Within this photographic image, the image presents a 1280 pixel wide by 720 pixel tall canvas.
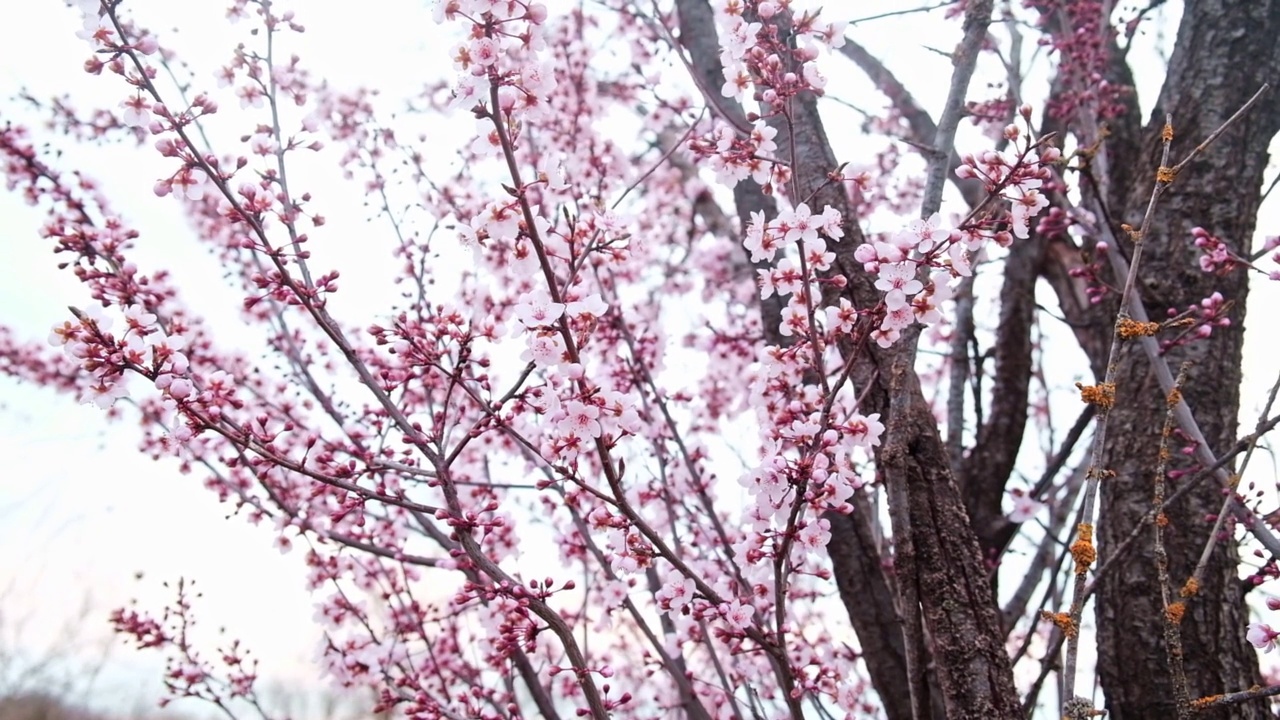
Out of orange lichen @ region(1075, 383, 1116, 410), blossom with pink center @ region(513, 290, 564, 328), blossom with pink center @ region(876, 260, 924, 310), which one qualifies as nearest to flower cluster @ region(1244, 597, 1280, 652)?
orange lichen @ region(1075, 383, 1116, 410)

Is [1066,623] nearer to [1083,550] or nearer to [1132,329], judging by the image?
[1083,550]

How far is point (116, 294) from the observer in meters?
2.02

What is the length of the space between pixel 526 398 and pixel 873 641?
4.97 feet

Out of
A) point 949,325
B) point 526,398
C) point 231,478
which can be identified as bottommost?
point 526,398

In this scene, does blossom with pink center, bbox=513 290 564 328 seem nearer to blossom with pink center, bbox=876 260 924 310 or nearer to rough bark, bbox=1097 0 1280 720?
blossom with pink center, bbox=876 260 924 310

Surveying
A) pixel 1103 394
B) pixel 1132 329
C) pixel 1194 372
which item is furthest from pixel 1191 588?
pixel 1194 372

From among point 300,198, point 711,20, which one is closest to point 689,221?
point 711,20

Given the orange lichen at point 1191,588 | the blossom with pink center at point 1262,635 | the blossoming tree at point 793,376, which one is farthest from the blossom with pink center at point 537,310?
the blossom with pink center at point 1262,635

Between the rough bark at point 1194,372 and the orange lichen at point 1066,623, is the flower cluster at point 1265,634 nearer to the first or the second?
the orange lichen at point 1066,623

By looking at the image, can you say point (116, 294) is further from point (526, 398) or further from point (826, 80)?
point (826, 80)

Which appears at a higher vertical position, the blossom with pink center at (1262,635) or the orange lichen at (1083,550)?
the orange lichen at (1083,550)

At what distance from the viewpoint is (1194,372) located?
8.52ft

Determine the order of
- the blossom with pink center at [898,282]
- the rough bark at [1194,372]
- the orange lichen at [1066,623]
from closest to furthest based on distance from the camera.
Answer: the orange lichen at [1066,623]
the blossom with pink center at [898,282]
the rough bark at [1194,372]

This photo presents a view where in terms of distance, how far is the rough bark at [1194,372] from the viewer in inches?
92.5
